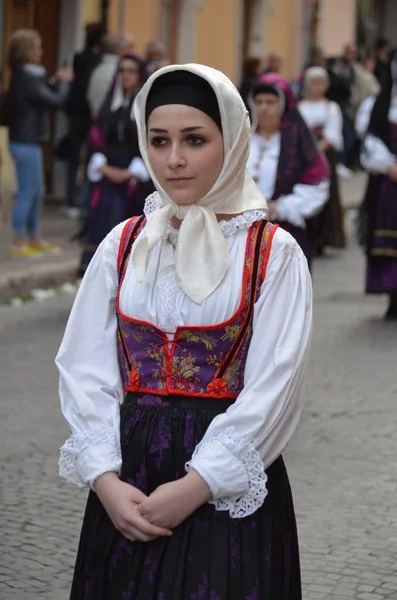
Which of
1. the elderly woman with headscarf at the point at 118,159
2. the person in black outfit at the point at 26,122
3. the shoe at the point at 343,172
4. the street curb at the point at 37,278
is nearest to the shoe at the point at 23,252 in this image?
the person in black outfit at the point at 26,122

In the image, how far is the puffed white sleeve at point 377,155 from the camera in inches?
415

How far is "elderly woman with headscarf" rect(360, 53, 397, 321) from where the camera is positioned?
10484mm

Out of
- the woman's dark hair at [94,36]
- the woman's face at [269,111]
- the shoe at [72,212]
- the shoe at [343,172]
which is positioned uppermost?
the woman's face at [269,111]

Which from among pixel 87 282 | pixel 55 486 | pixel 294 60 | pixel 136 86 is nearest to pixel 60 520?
pixel 55 486

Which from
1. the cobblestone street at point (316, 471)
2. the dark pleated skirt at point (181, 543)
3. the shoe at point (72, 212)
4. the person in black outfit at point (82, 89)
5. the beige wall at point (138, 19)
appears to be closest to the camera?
the dark pleated skirt at point (181, 543)

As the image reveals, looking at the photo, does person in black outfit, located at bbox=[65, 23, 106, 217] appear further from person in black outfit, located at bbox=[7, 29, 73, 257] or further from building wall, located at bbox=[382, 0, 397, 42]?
building wall, located at bbox=[382, 0, 397, 42]

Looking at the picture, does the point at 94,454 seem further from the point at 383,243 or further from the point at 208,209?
the point at 383,243

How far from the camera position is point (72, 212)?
17031 millimetres

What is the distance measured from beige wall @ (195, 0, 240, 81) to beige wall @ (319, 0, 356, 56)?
24.4ft

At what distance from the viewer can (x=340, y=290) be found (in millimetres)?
12516

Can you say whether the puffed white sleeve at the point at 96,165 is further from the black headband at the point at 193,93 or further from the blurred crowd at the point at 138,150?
the black headband at the point at 193,93

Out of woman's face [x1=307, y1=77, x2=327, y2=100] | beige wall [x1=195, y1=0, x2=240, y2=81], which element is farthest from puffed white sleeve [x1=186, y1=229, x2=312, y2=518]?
beige wall [x1=195, y1=0, x2=240, y2=81]

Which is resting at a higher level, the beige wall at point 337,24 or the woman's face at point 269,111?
the woman's face at point 269,111

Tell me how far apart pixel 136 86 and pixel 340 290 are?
A: 274cm
